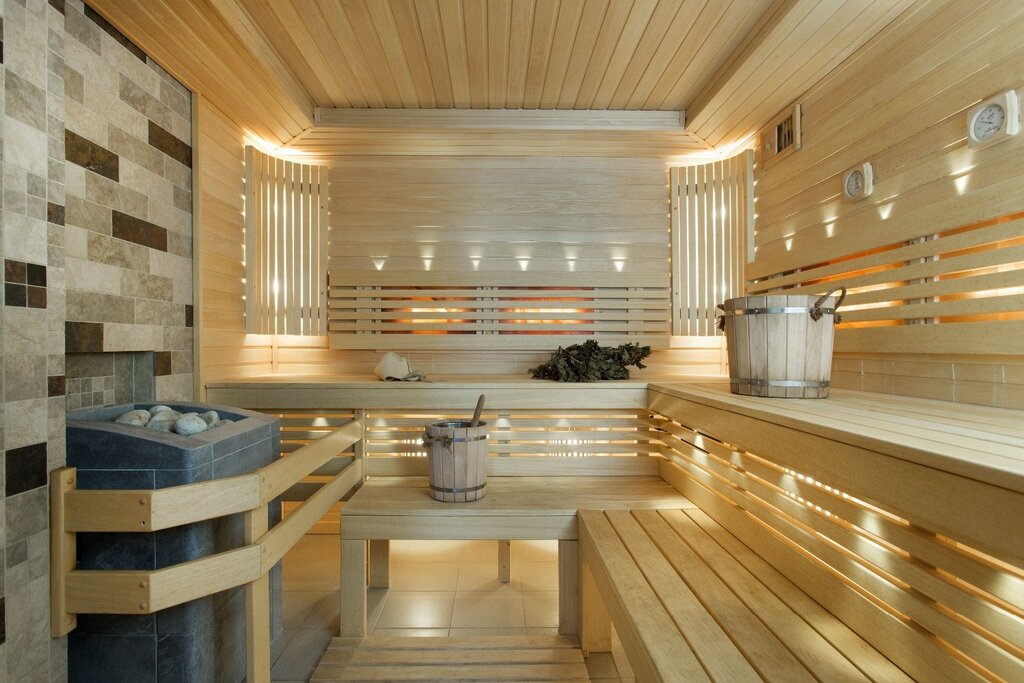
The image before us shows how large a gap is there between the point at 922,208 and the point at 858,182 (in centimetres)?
47

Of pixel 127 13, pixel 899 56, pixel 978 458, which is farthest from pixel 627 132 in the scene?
pixel 978 458

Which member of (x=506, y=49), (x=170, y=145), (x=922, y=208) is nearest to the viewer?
(x=922, y=208)

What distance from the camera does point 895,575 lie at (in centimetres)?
133

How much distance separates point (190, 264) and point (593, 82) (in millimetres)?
2640

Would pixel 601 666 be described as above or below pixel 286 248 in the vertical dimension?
below

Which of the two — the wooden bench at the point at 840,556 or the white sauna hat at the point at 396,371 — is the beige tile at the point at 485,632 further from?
the white sauna hat at the point at 396,371

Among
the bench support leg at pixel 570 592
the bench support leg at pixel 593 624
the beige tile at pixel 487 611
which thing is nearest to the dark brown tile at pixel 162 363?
the beige tile at pixel 487 611

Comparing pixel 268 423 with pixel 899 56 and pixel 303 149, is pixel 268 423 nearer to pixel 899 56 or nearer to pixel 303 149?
pixel 303 149

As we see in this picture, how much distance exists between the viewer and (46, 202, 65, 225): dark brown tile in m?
1.73

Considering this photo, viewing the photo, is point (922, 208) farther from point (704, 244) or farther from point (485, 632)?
point (485, 632)

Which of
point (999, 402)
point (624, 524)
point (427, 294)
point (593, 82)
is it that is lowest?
point (624, 524)

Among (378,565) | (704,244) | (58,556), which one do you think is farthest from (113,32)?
(704,244)

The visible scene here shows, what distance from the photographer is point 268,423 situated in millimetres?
2215

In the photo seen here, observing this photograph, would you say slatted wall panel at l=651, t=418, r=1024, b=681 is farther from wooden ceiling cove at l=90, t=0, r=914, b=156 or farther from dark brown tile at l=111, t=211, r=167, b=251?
dark brown tile at l=111, t=211, r=167, b=251
